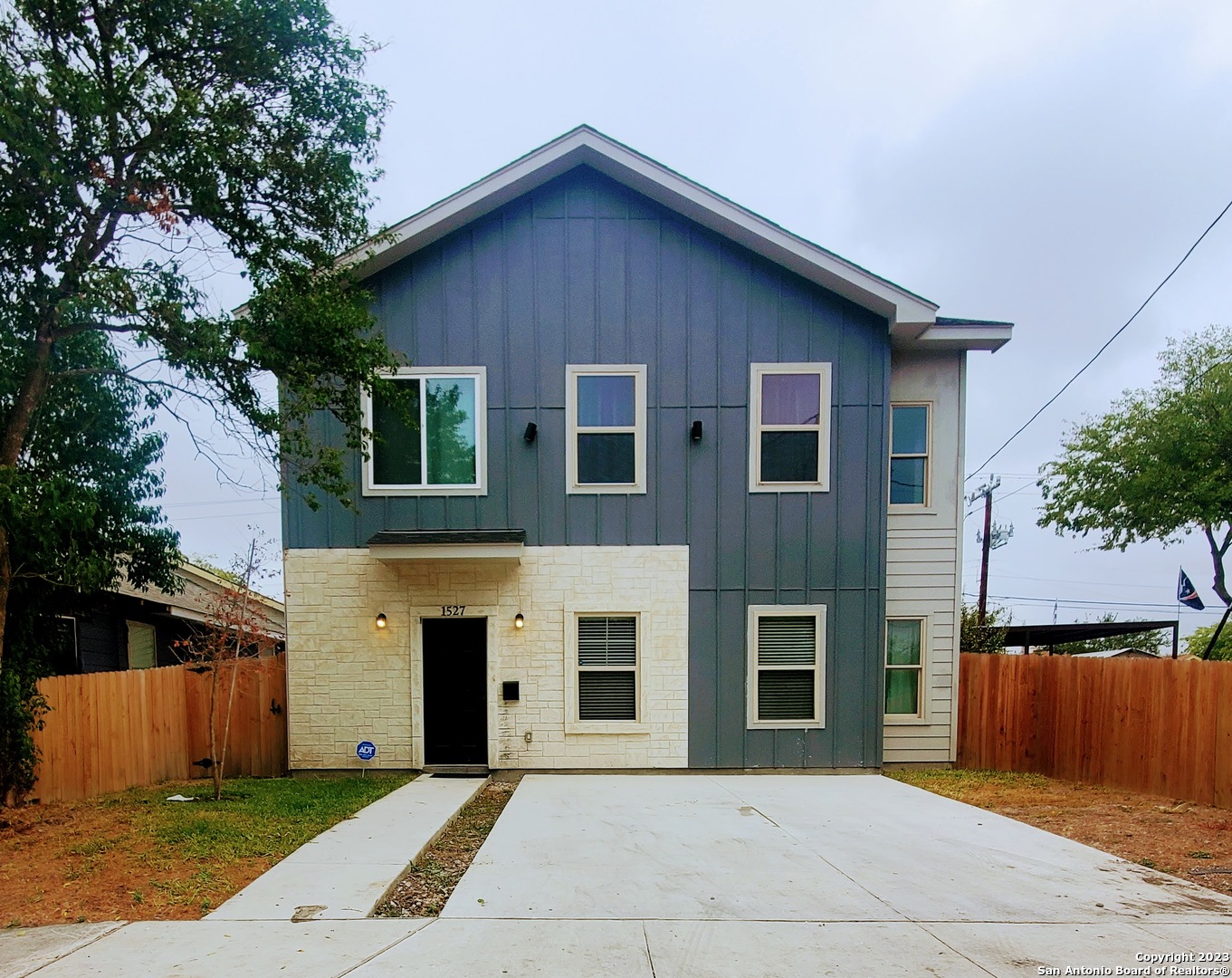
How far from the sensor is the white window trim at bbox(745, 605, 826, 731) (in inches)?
325

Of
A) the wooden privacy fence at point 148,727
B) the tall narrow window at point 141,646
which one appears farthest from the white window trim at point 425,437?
the tall narrow window at point 141,646

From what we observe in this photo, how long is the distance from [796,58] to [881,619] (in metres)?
24.6

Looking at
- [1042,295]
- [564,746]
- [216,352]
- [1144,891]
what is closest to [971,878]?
[1144,891]

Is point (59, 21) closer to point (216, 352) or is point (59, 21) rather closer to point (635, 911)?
point (216, 352)

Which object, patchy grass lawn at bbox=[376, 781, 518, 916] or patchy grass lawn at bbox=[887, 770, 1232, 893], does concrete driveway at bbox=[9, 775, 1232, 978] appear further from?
patchy grass lawn at bbox=[887, 770, 1232, 893]

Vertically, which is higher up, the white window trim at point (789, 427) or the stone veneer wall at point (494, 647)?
the white window trim at point (789, 427)

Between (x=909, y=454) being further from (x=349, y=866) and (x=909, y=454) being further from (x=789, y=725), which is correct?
(x=349, y=866)

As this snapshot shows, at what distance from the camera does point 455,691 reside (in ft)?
27.3

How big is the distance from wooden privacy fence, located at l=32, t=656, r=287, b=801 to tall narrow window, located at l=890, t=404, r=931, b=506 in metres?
8.82

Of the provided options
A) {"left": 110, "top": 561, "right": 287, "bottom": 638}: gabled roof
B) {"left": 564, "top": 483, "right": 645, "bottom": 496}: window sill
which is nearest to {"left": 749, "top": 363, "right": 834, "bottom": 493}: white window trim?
{"left": 564, "top": 483, "right": 645, "bottom": 496}: window sill

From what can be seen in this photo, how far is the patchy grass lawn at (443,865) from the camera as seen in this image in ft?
13.5

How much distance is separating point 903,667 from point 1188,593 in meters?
12.7

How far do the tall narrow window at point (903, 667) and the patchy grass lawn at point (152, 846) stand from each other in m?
6.56

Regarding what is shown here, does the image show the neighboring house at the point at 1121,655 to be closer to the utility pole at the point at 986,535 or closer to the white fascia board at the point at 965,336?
the utility pole at the point at 986,535
